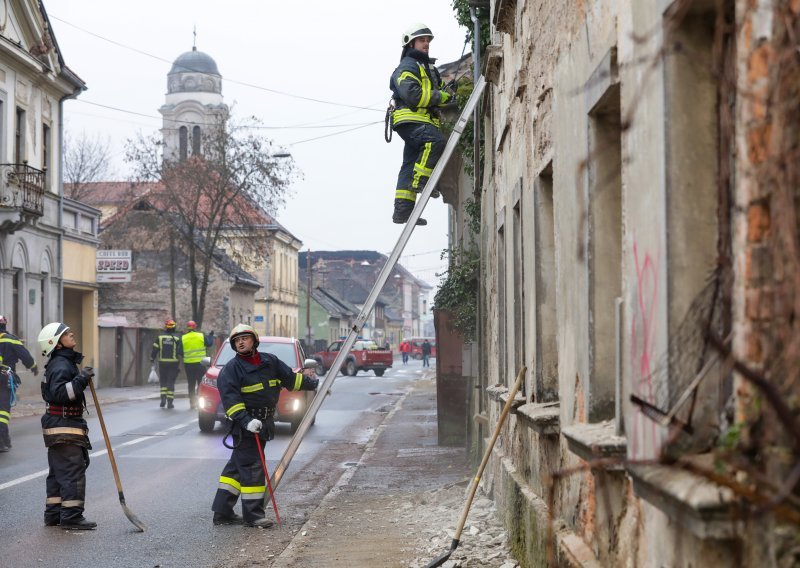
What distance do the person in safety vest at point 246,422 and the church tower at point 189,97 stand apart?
69134mm

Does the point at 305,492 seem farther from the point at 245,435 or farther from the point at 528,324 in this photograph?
the point at 528,324

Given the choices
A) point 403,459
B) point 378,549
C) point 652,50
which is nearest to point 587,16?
point 652,50

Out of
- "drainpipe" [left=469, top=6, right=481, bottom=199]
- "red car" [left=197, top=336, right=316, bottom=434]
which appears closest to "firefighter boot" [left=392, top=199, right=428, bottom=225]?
"drainpipe" [left=469, top=6, right=481, bottom=199]

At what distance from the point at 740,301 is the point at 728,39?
0.90m

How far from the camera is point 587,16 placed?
199 inches

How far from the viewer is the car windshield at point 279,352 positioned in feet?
59.4

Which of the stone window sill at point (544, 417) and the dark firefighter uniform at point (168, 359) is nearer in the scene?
the stone window sill at point (544, 417)

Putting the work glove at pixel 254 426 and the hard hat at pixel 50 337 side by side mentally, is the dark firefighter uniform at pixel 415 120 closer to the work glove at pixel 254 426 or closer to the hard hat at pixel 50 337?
the work glove at pixel 254 426

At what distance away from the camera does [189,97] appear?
8219 cm

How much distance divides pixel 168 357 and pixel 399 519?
14.9 meters

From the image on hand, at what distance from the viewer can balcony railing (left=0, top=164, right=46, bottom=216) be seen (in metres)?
27.8

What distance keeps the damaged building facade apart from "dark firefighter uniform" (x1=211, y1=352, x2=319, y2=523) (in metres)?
3.05

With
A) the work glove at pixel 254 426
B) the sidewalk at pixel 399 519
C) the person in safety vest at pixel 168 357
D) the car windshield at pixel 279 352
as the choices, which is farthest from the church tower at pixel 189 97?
the work glove at pixel 254 426

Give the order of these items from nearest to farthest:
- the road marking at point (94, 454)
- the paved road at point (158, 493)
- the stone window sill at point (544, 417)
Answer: the stone window sill at point (544, 417), the paved road at point (158, 493), the road marking at point (94, 454)
